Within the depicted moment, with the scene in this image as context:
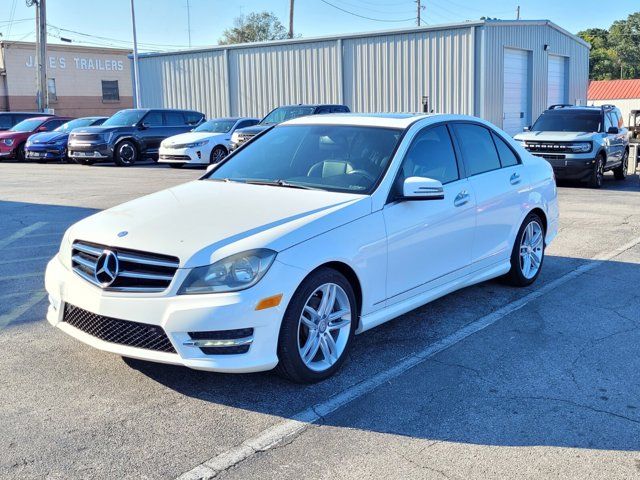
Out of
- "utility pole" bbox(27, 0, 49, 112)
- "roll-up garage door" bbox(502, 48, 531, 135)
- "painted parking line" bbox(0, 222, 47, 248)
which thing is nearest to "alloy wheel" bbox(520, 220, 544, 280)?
"painted parking line" bbox(0, 222, 47, 248)

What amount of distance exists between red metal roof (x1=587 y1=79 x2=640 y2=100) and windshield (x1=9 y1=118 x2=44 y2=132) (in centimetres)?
6184

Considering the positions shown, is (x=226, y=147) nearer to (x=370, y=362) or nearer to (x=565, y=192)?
(x=565, y=192)

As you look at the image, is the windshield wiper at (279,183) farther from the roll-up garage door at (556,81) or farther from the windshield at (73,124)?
the roll-up garage door at (556,81)

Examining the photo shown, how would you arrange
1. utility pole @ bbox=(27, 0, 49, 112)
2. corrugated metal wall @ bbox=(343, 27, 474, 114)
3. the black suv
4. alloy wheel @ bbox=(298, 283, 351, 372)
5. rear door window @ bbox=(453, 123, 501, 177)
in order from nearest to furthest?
alloy wheel @ bbox=(298, 283, 351, 372)
rear door window @ bbox=(453, 123, 501, 177)
the black suv
corrugated metal wall @ bbox=(343, 27, 474, 114)
utility pole @ bbox=(27, 0, 49, 112)

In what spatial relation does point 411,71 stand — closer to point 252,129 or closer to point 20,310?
point 252,129

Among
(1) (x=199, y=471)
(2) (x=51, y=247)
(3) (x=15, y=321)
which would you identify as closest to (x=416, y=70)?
(2) (x=51, y=247)

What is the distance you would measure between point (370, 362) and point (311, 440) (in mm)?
1166

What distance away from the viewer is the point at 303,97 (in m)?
30.3

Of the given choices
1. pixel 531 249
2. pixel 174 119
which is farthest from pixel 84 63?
pixel 531 249

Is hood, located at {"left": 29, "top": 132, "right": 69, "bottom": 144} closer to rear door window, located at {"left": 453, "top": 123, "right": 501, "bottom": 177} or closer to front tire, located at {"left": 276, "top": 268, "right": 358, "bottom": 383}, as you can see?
rear door window, located at {"left": 453, "top": 123, "right": 501, "bottom": 177}

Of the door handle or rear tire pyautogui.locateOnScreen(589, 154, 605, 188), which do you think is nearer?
the door handle

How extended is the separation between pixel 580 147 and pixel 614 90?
63.9 meters

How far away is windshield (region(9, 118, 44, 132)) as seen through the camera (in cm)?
2434

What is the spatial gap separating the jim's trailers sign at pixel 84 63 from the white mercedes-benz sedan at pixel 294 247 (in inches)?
1957
